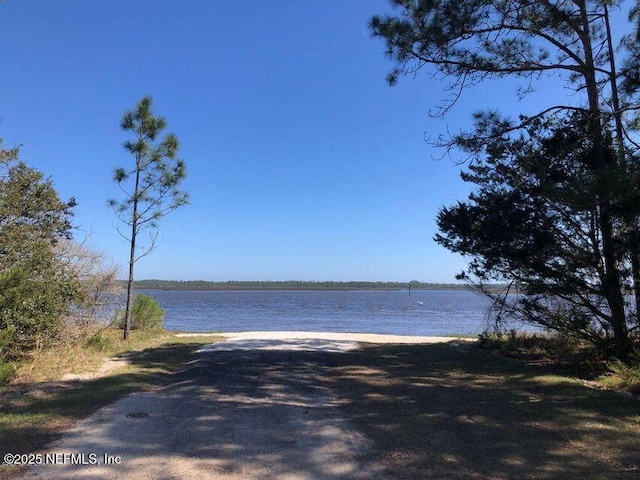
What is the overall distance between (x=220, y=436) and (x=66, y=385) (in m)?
4.51

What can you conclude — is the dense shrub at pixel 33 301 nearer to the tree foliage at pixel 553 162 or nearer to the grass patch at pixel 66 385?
the grass patch at pixel 66 385

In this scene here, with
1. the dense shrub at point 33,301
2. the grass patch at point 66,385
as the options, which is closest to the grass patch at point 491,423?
the grass patch at point 66,385

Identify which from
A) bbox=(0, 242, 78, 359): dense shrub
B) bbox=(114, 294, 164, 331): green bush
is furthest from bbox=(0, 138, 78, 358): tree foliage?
bbox=(114, 294, 164, 331): green bush

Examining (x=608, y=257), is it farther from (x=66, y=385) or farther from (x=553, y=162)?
(x=66, y=385)

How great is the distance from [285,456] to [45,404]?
4.15 metres

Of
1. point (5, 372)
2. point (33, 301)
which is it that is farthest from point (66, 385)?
point (33, 301)

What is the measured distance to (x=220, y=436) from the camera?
17.1ft

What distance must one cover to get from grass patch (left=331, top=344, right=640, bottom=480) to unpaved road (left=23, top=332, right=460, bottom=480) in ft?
1.45

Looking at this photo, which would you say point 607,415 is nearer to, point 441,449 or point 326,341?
point 441,449

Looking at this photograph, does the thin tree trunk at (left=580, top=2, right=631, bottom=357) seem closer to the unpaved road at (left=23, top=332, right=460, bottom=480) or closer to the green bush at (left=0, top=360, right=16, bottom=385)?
the unpaved road at (left=23, top=332, right=460, bottom=480)

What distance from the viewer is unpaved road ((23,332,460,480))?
4242mm

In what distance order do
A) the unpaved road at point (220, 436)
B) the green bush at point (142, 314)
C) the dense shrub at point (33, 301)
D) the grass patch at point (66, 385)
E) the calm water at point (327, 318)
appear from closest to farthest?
the unpaved road at point (220, 436) < the grass patch at point (66, 385) < the dense shrub at point (33, 301) < the green bush at point (142, 314) < the calm water at point (327, 318)

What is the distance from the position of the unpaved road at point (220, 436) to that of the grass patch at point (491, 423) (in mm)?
441

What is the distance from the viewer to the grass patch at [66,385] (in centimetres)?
538
